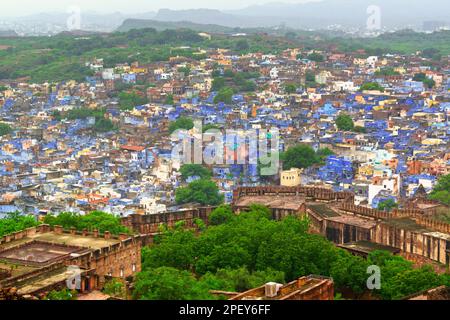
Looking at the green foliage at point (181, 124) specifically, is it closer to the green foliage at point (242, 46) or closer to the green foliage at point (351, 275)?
the green foliage at point (351, 275)

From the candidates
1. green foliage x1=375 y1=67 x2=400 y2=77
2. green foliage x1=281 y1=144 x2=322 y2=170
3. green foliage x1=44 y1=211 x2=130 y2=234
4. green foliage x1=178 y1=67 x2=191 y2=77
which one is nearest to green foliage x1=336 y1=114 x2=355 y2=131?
green foliage x1=281 y1=144 x2=322 y2=170

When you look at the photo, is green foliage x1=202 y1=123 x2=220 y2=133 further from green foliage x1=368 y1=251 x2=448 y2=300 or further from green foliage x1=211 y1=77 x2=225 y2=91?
green foliage x1=368 y1=251 x2=448 y2=300

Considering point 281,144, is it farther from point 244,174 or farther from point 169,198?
point 169,198

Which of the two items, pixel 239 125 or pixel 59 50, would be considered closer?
pixel 239 125

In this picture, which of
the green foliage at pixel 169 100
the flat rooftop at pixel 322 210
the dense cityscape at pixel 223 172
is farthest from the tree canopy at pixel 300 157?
the green foliage at pixel 169 100

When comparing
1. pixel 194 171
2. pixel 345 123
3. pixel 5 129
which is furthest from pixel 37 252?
pixel 5 129

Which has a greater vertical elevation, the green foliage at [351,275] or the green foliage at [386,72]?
the green foliage at [351,275]

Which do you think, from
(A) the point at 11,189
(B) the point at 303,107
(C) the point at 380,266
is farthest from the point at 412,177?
(B) the point at 303,107

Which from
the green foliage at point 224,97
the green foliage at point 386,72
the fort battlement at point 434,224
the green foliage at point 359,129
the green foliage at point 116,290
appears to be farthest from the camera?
the green foliage at point 386,72
